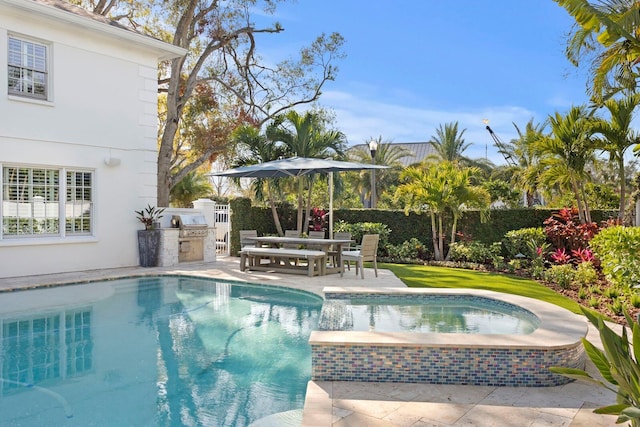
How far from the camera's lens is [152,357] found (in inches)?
241

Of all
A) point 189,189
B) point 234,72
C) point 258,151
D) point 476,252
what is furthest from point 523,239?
point 189,189

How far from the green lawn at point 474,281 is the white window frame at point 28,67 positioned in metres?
9.81

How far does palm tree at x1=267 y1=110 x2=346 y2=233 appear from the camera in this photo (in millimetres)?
16609

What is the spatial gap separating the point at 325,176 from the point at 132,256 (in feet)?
21.6

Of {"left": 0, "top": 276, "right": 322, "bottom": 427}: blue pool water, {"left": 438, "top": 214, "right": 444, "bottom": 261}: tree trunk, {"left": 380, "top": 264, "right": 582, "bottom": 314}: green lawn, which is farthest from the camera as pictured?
{"left": 438, "top": 214, "right": 444, "bottom": 261}: tree trunk

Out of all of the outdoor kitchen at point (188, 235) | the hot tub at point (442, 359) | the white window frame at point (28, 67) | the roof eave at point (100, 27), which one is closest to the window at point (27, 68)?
the white window frame at point (28, 67)

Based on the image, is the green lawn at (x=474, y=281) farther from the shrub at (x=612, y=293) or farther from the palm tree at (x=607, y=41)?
the palm tree at (x=607, y=41)

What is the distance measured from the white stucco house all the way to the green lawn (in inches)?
302

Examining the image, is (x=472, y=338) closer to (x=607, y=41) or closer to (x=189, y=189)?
(x=607, y=41)

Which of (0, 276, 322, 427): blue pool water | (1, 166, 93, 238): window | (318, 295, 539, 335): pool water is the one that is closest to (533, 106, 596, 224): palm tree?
(318, 295, 539, 335): pool water

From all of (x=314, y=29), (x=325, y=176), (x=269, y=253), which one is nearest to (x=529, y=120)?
(x=314, y=29)

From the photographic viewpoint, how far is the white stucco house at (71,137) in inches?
461

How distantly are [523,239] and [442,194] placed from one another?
258cm

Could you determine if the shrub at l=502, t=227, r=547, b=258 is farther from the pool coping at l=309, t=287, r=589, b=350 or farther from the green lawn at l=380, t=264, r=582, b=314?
the pool coping at l=309, t=287, r=589, b=350
